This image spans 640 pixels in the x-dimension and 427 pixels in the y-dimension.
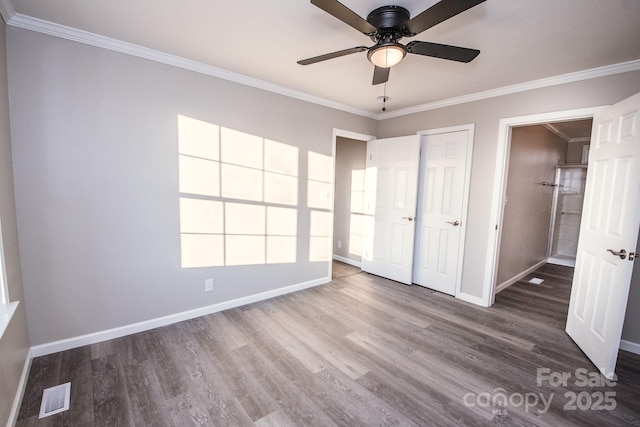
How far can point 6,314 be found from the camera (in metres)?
1.61

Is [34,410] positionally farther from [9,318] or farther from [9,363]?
[9,318]

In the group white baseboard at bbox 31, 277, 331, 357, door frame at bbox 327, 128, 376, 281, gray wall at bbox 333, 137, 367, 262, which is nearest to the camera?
white baseboard at bbox 31, 277, 331, 357

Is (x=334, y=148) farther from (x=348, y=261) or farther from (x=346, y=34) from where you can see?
(x=348, y=261)

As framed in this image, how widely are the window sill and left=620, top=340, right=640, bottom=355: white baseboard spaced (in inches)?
178

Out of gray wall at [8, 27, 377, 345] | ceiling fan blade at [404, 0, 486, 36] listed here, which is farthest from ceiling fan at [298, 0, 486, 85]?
gray wall at [8, 27, 377, 345]

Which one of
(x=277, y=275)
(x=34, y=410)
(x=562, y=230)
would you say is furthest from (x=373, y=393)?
(x=562, y=230)

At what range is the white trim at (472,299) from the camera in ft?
10.9

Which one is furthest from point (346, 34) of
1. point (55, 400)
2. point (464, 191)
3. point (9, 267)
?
point (55, 400)

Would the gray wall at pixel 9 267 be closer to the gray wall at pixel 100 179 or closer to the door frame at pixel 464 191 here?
the gray wall at pixel 100 179

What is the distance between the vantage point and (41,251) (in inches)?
82.4

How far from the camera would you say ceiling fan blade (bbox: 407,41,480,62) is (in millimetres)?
1682

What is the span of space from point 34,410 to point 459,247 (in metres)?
4.00

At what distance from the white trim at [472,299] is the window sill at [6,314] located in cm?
401

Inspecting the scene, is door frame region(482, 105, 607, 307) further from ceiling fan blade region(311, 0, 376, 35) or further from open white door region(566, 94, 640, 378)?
ceiling fan blade region(311, 0, 376, 35)
